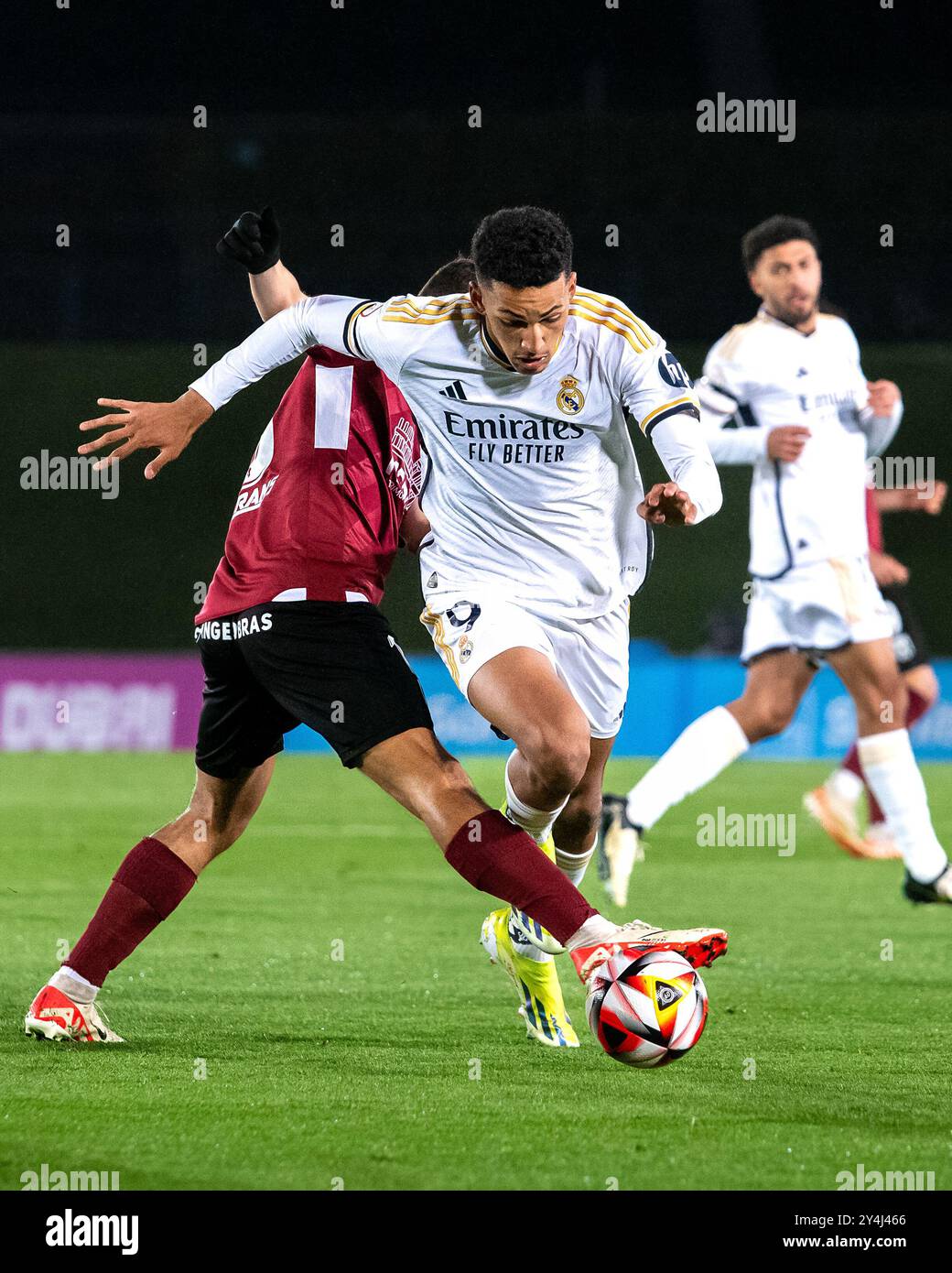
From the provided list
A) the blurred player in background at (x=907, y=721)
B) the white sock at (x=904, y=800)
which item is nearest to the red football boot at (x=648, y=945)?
the white sock at (x=904, y=800)

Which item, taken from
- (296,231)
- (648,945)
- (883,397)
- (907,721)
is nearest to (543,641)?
(648,945)

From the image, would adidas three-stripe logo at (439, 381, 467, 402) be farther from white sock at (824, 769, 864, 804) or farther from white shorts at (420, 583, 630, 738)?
white sock at (824, 769, 864, 804)

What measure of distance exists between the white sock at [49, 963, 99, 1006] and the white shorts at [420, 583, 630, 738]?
118 centimetres

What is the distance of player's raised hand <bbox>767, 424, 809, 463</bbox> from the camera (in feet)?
23.2

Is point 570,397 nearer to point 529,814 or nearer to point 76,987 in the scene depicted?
point 529,814

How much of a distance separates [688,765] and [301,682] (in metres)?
3.29

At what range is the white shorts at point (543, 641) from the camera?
423 centimetres

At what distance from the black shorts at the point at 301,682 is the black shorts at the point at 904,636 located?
5.45 meters

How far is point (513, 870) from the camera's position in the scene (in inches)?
148

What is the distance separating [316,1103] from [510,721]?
970 mm

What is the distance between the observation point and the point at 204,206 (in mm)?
17359
